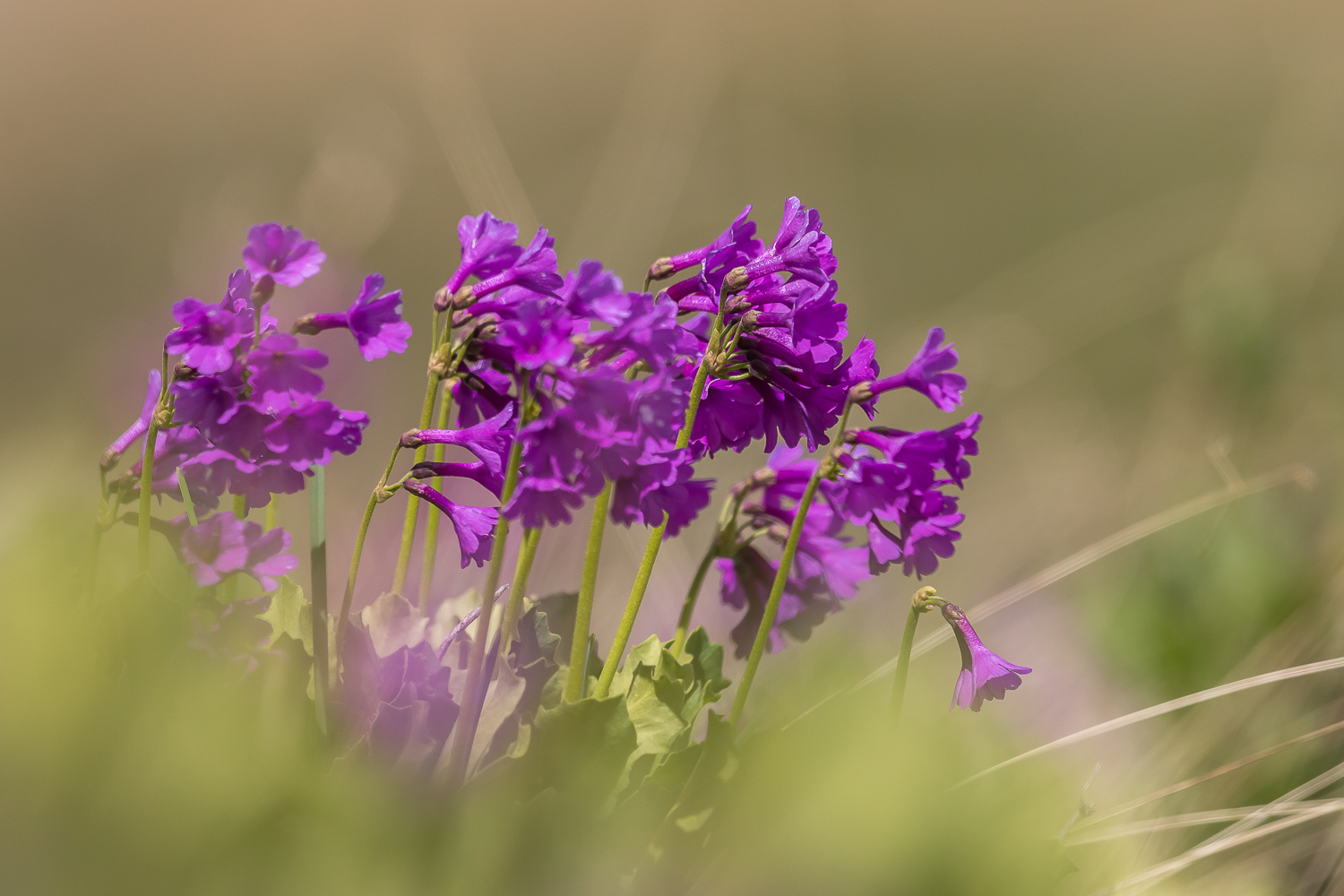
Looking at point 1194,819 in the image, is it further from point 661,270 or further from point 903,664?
point 661,270

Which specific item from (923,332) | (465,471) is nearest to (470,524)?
(465,471)

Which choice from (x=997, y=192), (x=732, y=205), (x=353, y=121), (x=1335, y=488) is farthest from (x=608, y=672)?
(x=997, y=192)

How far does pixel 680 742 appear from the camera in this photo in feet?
2.61

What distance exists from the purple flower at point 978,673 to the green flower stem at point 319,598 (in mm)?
472

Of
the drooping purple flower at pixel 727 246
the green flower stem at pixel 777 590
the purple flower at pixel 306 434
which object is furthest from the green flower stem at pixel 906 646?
the purple flower at pixel 306 434

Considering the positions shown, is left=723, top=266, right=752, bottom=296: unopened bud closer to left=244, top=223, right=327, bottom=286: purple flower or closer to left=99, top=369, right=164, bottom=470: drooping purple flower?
left=244, top=223, right=327, bottom=286: purple flower

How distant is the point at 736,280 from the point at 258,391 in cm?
36

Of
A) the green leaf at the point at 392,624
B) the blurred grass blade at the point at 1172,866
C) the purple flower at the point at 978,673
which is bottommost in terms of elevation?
the blurred grass blade at the point at 1172,866

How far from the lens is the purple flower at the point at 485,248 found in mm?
757

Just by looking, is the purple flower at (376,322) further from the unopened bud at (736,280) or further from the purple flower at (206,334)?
the unopened bud at (736,280)

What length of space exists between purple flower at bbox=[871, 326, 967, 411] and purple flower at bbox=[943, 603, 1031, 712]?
167mm

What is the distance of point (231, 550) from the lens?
2.45ft

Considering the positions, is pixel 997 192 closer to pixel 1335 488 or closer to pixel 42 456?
pixel 1335 488

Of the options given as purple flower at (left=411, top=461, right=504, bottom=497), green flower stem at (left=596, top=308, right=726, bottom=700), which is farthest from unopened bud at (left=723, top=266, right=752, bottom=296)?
purple flower at (left=411, top=461, right=504, bottom=497)
